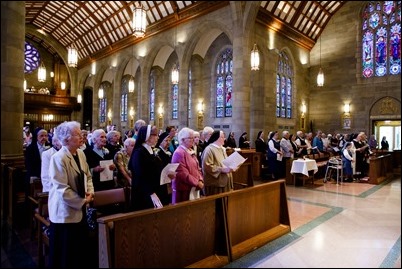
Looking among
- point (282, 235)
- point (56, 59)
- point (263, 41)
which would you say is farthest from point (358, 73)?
point (56, 59)

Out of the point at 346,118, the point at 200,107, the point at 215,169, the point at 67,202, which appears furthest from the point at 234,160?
the point at 346,118

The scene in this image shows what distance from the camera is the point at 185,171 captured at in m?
3.35

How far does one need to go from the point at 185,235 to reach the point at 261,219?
4.49ft

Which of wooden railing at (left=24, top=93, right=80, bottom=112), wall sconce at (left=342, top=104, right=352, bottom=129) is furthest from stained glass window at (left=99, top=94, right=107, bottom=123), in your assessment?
wall sconce at (left=342, top=104, right=352, bottom=129)

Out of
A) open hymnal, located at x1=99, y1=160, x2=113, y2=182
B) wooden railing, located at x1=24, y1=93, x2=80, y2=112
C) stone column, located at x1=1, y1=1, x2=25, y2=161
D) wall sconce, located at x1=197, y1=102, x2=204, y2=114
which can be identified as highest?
wooden railing, located at x1=24, y1=93, x2=80, y2=112

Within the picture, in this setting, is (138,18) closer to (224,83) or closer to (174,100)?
(224,83)

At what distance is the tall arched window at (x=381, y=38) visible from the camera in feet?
43.0

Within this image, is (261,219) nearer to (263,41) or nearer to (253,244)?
(253,244)

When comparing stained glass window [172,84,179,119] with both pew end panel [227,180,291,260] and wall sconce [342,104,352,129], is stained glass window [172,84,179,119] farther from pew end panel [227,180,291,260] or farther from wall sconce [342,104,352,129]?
pew end panel [227,180,291,260]

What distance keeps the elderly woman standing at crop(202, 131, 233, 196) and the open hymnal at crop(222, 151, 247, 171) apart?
90mm

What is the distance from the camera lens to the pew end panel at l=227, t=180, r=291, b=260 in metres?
3.31

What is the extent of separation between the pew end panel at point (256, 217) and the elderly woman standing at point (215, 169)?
46 cm

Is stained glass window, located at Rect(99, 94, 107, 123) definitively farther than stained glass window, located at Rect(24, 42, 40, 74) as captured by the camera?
Yes

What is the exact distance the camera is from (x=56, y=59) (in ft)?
70.4
